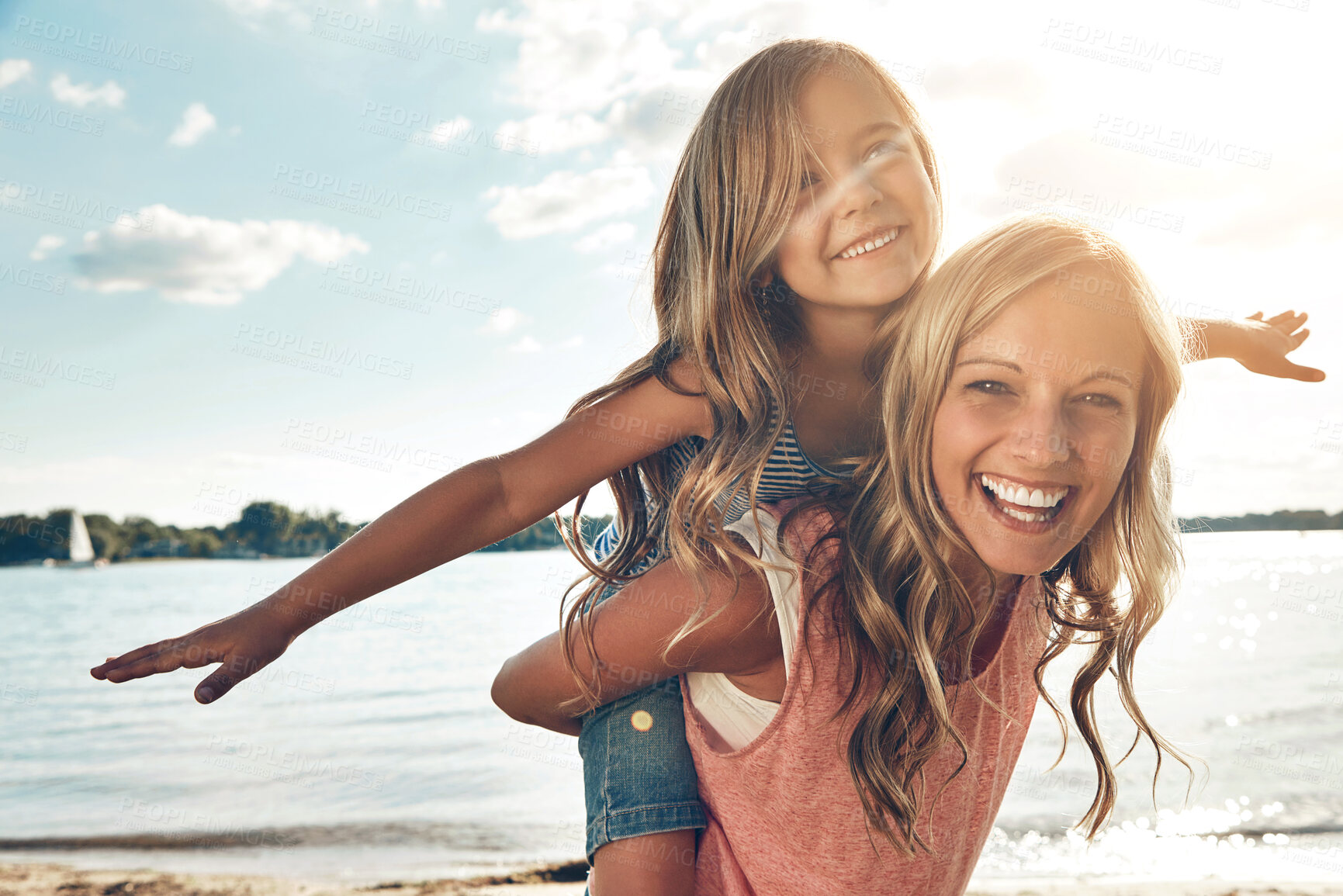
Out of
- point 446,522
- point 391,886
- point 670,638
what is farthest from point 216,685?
point 391,886

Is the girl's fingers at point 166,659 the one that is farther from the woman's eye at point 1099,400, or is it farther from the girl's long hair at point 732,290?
the woman's eye at point 1099,400

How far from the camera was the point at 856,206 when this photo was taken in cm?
242

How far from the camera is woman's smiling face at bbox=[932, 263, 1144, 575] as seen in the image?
1.64 metres

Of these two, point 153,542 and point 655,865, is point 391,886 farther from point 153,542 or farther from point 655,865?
point 153,542

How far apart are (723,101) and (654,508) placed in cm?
133

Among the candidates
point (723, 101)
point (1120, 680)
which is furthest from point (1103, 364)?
point (723, 101)

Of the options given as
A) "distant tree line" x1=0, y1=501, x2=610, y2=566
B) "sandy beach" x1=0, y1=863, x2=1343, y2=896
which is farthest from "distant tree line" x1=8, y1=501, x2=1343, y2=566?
"sandy beach" x1=0, y1=863, x2=1343, y2=896

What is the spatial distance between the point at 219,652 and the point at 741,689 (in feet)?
3.46

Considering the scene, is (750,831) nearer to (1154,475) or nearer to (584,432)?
(584,432)

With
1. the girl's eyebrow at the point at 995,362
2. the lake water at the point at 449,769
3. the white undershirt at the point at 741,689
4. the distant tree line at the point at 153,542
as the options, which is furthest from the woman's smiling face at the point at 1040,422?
the distant tree line at the point at 153,542

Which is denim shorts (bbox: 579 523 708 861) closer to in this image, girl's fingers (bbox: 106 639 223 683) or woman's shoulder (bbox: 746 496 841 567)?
woman's shoulder (bbox: 746 496 841 567)

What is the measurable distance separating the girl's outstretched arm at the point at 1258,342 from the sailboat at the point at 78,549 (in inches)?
1945

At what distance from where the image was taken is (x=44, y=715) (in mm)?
11195

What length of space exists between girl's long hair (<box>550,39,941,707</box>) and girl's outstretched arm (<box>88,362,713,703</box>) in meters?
0.11
